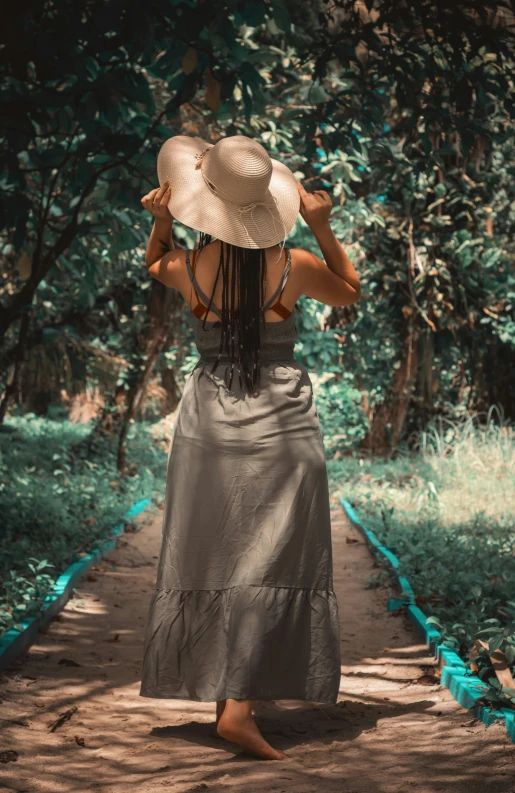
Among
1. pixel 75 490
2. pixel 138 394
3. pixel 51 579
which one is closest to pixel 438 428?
pixel 138 394

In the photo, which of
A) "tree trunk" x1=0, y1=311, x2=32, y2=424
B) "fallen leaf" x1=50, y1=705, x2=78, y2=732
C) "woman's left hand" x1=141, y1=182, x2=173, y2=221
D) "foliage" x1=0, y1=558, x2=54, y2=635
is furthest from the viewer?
"tree trunk" x1=0, y1=311, x2=32, y2=424

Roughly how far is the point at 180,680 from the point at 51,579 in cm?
260

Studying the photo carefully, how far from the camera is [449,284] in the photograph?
41.7 ft

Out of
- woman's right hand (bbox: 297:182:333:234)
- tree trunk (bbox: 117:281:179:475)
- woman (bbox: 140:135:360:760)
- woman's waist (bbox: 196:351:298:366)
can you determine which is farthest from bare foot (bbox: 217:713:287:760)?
tree trunk (bbox: 117:281:179:475)

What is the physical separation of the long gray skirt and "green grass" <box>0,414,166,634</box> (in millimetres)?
1527

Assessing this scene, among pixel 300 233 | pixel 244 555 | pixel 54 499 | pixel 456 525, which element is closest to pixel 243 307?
pixel 244 555

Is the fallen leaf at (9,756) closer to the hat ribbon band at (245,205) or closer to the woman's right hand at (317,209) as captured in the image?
the hat ribbon band at (245,205)

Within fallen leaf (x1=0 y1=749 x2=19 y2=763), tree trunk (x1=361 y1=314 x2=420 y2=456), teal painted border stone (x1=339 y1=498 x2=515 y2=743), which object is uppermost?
tree trunk (x1=361 y1=314 x2=420 y2=456)

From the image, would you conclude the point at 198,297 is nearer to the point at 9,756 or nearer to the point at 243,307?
the point at 243,307

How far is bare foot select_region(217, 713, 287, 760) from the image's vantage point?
339 centimetres

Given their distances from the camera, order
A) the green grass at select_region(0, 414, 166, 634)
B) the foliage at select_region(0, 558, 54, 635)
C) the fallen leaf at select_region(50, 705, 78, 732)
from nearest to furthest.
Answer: the fallen leaf at select_region(50, 705, 78, 732), the foliage at select_region(0, 558, 54, 635), the green grass at select_region(0, 414, 166, 634)

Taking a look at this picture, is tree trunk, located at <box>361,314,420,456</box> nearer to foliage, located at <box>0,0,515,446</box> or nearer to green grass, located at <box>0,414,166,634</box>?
foliage, located at <box>0,0,515,446</box>

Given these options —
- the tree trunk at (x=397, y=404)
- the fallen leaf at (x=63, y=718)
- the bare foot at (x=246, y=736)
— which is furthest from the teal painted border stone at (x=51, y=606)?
the tree trunk at (x=397, y=404)

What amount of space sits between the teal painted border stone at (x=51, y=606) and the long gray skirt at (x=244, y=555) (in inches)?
51.2
